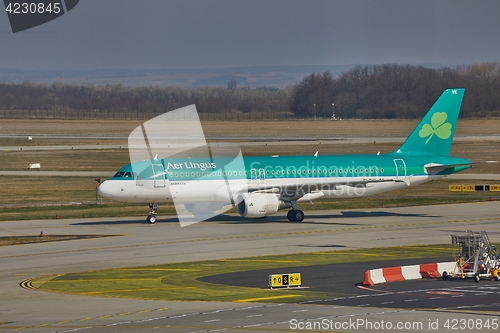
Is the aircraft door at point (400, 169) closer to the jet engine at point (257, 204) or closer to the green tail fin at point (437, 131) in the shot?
the green tail fin at point (437, 131)

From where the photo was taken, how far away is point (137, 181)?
51.7 metres

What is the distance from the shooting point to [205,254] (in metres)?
40.9

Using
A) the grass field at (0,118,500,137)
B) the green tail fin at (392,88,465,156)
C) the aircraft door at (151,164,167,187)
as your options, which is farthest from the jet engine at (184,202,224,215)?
the grass field at (0,118,500,137)

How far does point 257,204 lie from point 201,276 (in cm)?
1686

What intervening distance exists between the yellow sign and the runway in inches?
116

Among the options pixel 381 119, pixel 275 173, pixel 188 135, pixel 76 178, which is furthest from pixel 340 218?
pixel 381 119

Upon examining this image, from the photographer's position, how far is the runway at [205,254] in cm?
2417

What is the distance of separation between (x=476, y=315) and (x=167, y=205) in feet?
145

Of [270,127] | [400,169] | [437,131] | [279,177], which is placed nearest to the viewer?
[279,177]

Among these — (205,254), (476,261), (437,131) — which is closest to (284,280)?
(476,261)

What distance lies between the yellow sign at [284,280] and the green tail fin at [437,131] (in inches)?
1144

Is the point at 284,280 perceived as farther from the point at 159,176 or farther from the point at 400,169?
the point at 400,169

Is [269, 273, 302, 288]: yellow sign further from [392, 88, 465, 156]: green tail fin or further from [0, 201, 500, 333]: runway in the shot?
[392, 88, 465, 156]: green tail fin

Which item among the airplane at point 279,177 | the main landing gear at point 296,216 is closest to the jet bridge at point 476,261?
the airplane at point 279,177
